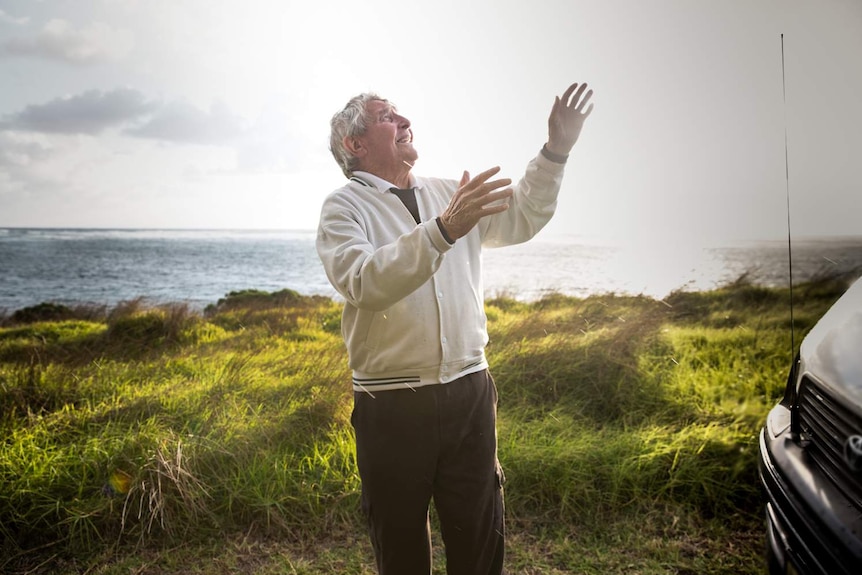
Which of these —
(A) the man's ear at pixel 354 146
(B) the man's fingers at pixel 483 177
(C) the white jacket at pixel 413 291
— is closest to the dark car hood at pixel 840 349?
(C) the white jacket at pixel 413 291

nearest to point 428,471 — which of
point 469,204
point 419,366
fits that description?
point 419,366

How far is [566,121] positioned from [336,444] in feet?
6.54

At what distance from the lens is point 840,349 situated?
1.38 meters

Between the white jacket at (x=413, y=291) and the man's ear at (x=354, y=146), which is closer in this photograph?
the white jacket at (x=413, y=291)

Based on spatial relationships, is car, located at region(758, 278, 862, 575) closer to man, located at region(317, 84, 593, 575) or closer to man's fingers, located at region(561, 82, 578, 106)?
man, located at region(317, 84, 593, 575)

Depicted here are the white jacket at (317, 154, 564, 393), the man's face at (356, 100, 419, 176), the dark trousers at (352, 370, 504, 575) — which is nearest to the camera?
the white jacket at (317, 154, 564, 393)

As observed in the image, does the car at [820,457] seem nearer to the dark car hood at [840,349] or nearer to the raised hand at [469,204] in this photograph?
the dark car hood at [840,349]

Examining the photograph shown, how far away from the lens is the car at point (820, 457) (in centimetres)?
116

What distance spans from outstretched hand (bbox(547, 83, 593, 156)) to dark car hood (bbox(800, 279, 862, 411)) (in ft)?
2.75

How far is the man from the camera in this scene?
165cm

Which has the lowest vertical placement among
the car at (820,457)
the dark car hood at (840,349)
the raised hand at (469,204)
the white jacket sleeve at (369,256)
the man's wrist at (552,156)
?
the car at (820,457)

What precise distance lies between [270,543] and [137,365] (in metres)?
1.94

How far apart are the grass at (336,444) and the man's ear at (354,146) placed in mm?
1628

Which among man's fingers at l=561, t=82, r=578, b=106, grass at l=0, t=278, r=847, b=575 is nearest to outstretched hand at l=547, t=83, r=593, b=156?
man's fingers at l=561, t=82, r=578, b=106
